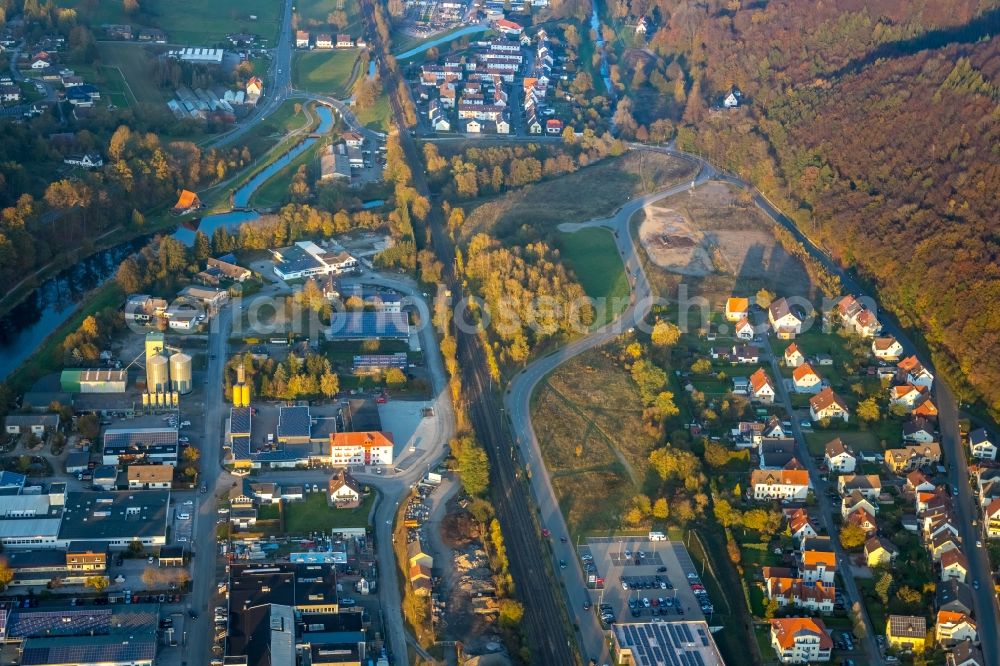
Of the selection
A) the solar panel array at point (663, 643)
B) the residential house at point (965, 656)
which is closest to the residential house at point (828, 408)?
the residential house at point (965, 656)

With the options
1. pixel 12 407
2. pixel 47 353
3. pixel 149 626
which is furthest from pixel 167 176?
pixel 149 626

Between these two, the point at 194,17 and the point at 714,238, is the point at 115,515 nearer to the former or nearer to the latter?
the point at 714,238

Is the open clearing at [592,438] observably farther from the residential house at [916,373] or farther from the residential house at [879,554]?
the residential house at [916,373]

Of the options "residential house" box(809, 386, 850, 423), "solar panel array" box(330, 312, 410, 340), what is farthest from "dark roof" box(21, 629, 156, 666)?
"residential house" box(809, 386, 850, 423)

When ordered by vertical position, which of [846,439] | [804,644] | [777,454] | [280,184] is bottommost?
[804,644]

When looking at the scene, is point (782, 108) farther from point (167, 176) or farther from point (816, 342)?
point (167, 176)

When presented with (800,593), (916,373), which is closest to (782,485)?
(800,593)

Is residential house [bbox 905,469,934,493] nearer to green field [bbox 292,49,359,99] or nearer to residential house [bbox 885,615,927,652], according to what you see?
residential house [bbox 885,615,927,652]
